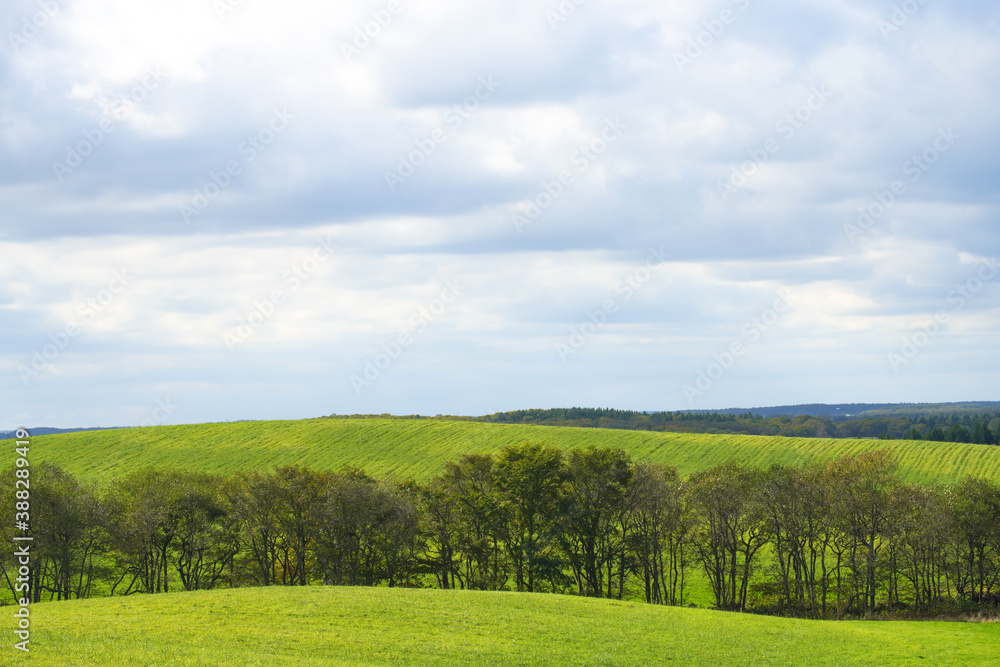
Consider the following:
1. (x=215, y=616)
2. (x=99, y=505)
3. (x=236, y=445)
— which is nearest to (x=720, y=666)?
(x=215, y=616)

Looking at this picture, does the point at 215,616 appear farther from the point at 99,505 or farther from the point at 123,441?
the point at 123,441

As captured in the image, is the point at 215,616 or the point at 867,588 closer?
the point at 215,616

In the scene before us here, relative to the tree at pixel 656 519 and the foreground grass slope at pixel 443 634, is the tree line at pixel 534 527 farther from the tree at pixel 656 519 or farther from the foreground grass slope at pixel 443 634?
the foreground grass slope at pixel 443 634

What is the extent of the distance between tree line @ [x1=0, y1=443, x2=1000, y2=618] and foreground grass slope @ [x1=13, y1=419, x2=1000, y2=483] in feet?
147

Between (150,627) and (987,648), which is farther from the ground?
(150,627)

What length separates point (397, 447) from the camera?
140375 millimetres

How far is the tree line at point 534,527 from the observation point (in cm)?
6600

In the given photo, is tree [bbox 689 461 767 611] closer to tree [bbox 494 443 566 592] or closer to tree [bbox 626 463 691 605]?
tree [bbox 626 463 691 605]

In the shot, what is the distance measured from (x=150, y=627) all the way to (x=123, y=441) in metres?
124

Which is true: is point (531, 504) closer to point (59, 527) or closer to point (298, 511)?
point (298, 511)

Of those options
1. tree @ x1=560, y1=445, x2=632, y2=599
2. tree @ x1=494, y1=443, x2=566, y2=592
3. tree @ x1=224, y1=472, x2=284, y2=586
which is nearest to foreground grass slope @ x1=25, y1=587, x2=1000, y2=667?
tree @ x1=224, y1=472, x2=284, y2=586

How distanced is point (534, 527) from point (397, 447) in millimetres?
69617

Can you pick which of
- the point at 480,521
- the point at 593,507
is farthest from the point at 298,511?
the point at 593,507

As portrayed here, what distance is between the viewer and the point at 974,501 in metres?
66.4
